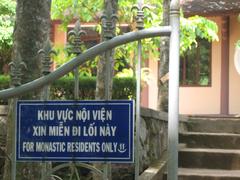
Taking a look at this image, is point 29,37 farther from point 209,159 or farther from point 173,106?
point 209,159

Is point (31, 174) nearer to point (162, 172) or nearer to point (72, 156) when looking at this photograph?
point (72, 156)

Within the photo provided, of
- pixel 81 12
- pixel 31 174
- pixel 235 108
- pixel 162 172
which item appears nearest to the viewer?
pixel 31 174

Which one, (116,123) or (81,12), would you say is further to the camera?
(81,12)

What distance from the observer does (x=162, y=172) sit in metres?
5.94

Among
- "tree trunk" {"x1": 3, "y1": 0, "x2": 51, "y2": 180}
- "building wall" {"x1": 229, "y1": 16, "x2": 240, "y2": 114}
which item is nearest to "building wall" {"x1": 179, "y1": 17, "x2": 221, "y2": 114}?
"building wall" {"x1": 229, "y1": 16, "x2": 240, "y2": 114}

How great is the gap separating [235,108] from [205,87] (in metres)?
1.10

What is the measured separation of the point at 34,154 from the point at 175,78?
1008 mm

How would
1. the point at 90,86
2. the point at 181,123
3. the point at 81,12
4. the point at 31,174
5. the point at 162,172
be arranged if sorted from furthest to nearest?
the point at 81,12
the point at 181,123
the point at 90,86
the point at 162,172
the point at 31,174

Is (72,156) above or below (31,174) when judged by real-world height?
above

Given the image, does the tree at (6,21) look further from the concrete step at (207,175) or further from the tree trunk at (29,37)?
Answer: the tree trunk at (29,37)

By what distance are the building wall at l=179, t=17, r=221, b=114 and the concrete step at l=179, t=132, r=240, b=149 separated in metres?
6.50

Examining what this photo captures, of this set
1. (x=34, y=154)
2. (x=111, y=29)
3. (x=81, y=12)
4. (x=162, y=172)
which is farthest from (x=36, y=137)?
(x=81, y=12)

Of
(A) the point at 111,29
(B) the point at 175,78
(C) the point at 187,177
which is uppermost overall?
(A) the point at 111,29

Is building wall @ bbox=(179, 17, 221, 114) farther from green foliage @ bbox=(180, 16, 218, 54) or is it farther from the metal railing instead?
the metal railing
